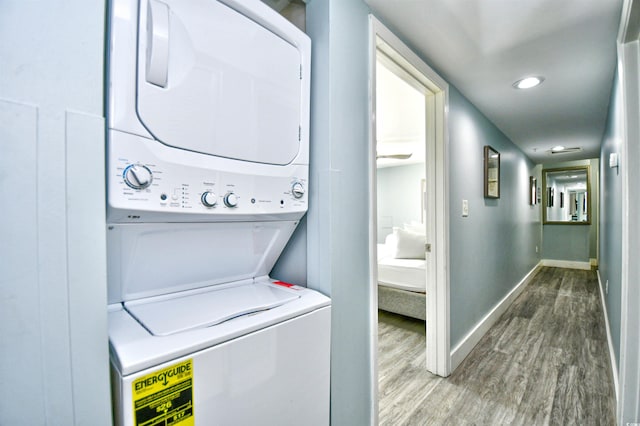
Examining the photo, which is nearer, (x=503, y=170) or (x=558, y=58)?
(x=558, y=58)

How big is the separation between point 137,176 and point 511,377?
2.59 m

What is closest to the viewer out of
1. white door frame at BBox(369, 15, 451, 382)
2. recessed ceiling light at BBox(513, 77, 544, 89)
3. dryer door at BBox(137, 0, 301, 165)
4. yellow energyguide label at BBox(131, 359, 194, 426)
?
yellow energyguide label at BBox(131, 359, 194, 426)

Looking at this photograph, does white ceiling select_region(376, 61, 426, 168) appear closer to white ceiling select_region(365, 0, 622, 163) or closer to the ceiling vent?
white ceiling select_region(365, 0, 622, 163)

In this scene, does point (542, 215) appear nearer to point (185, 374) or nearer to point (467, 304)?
point (467, 304)

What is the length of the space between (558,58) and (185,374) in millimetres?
2568

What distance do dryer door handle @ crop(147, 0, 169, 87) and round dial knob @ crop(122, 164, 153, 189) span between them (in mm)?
210

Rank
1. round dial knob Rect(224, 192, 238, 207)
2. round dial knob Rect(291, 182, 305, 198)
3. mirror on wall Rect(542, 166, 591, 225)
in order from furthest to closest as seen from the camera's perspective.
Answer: mirror on wall Rect(542, 166, 591, 225)
round dial knob Rect(291, 182, 305, 198)
round dial knob Rect(224, 192, 238, 207)

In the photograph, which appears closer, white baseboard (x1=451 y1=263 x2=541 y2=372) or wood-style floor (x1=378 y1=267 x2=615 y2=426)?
wood-style floor (x1=378 y1=267 x2=615 y2=426)

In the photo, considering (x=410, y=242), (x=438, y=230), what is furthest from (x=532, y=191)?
(x=438, y=230)

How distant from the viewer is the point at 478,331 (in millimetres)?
2613

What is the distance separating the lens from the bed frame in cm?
296

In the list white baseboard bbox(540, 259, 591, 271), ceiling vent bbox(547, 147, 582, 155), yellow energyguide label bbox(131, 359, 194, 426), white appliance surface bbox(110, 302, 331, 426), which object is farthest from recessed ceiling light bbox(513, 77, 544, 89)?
white baseboard bbox(540, 259, 591, 271)

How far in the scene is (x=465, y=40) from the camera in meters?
1.64

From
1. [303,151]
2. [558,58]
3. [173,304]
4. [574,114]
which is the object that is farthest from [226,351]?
[574,114]
